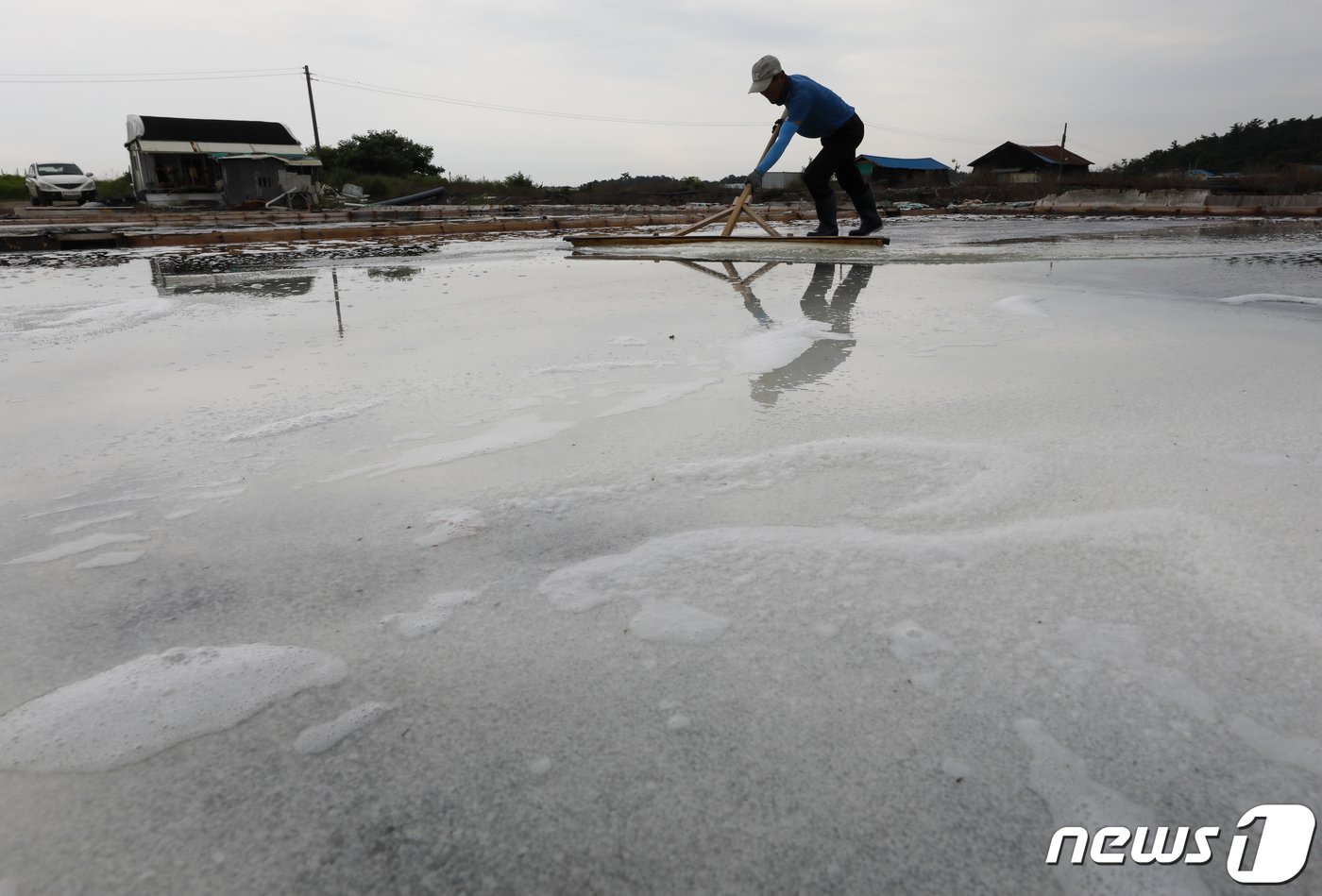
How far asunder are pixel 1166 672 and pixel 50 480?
1986 millimetres

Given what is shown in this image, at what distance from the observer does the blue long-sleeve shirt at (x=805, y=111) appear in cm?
575

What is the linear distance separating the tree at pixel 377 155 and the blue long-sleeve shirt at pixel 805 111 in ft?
91.7

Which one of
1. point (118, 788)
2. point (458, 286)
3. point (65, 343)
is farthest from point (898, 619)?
point (458, 286)

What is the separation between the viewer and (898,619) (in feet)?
3.37

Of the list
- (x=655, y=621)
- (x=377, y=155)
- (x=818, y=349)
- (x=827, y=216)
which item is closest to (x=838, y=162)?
(x=827, y=216)

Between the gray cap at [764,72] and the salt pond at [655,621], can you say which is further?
the gray cap at [764,72]

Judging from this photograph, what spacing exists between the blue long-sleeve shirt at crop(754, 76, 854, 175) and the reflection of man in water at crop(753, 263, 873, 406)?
83.2 inches

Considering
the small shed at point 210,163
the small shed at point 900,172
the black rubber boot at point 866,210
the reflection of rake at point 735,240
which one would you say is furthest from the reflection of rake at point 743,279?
the small shed at point 900,172

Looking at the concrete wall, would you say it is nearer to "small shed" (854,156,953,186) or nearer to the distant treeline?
"small shed" (854,156,953,186)

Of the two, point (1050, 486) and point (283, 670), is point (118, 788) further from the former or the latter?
point (1050, 486)

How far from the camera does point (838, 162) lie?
6.21m

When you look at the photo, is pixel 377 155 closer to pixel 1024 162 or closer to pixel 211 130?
pixel 211 130

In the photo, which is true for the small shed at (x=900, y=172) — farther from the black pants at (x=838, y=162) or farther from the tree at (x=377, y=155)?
the black pants at (x=838, y=162)

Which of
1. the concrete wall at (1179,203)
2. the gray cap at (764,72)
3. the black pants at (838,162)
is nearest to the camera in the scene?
the gray cap at (764,72)
